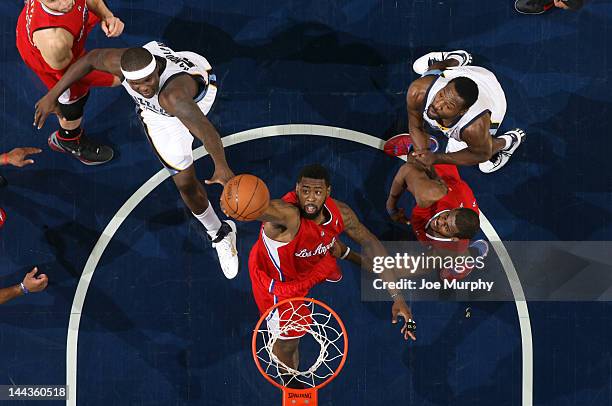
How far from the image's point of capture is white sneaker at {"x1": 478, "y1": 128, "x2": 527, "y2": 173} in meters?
8.90

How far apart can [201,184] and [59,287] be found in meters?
1.98

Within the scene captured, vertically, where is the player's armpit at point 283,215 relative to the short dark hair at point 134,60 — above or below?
below

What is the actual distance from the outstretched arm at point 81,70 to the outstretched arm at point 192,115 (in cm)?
A: 66

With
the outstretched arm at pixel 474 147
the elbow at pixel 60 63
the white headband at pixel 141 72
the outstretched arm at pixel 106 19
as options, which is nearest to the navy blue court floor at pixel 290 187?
the outstretched arm at pixel 474 147

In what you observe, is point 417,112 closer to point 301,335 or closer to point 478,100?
point 478,100

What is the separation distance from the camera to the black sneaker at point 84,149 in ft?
29.0

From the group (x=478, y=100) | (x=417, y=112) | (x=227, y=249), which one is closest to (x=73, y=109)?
(x=227, y=249)

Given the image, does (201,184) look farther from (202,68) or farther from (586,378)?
(586,378)

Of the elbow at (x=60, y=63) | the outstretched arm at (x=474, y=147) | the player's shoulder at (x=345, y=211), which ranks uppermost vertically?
the elbow at (x=60, y=63)

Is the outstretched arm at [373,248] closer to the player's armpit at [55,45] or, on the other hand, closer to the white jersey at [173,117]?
the white jersey at [173,117]

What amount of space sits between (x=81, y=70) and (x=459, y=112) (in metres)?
3.78

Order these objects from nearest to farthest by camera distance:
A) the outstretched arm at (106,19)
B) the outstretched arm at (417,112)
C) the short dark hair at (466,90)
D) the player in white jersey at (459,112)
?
the short dark hair at (466,90)
the player in white jersey at (459,112)
the outstretched arm at (106,19)
the outstretched arm at (417,112)

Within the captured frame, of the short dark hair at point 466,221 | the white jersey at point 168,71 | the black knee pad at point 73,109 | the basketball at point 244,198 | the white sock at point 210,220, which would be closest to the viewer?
the basketball at point 244,198

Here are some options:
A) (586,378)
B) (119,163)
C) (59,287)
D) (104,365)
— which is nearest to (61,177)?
(119,163)
